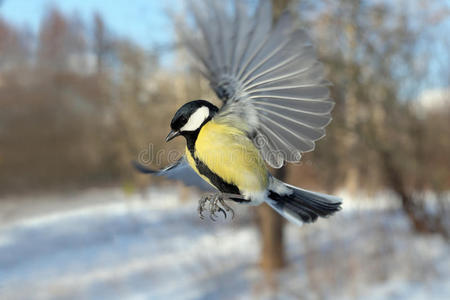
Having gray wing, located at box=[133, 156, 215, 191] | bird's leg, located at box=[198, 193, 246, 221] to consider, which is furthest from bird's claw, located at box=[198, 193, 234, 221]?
gray wing, located at box=[133, 156, 215, 191]

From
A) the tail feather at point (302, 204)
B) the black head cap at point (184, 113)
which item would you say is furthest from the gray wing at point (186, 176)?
the black head cap at point (184, 113)

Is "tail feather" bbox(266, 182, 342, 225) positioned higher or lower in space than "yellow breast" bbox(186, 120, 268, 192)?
lower

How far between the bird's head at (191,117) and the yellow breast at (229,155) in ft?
0.10

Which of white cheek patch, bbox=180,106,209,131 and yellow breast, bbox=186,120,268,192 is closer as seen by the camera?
white cheek patch, bbox=180,106,209,131

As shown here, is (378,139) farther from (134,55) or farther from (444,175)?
(134,55)

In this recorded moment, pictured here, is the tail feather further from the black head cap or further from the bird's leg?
the black head cap

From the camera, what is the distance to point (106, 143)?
567 centimetres

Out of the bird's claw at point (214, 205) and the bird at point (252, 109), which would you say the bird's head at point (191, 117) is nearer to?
the bird at point (252, 109)

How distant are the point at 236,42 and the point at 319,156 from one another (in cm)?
230

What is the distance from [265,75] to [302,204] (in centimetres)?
24

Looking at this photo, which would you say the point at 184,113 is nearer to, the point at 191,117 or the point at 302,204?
the point at 191,117

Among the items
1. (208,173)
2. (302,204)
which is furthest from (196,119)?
(302,204)

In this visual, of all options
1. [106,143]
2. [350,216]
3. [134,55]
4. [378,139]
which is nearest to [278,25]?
[134,55]

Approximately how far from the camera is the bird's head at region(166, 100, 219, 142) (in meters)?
0.39
